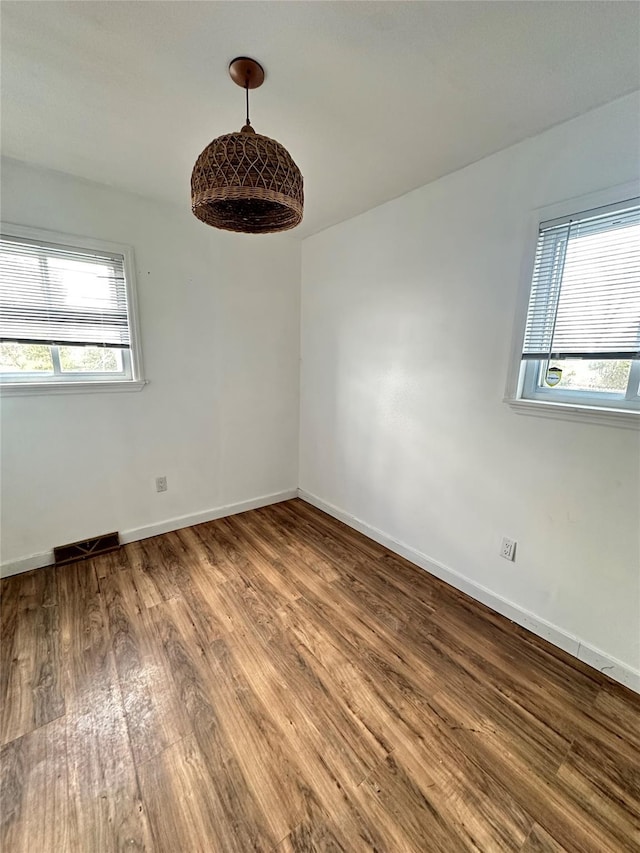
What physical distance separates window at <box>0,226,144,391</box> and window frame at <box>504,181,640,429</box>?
7.74 ft

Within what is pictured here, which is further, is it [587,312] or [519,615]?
[519,615]

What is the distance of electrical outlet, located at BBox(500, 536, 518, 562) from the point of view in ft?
6.10

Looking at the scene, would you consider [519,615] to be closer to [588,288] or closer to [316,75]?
[588,288]

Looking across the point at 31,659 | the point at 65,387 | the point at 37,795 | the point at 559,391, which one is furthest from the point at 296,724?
the point at 65,387

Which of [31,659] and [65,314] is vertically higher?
[65,314]

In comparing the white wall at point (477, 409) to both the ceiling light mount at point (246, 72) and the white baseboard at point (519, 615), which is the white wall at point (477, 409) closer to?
the white baseboard at point (519, 615)

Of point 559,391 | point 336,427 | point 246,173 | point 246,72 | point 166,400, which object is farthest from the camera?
point 336,427

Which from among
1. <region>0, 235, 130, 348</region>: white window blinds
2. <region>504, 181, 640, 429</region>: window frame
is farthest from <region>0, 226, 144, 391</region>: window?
<region>504, 181, 640, 429</region>: window frame

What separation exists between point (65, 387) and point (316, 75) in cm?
211

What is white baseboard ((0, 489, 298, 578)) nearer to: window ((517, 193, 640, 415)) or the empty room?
the empty room

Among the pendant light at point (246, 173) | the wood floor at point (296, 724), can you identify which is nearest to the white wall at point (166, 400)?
the wood floor at point (296, 724)

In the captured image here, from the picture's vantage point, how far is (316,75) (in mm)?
1282

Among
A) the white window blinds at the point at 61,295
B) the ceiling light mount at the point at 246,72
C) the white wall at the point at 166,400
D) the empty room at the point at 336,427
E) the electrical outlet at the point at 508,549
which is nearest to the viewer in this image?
the empty room at the point at 336,427

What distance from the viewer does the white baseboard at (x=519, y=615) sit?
61.0 inches
